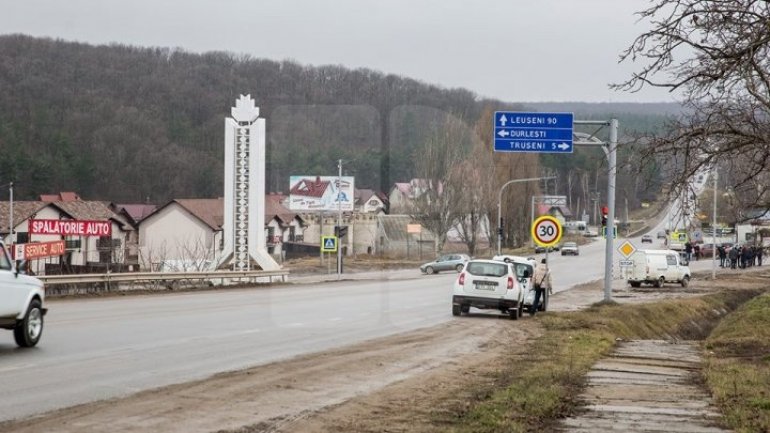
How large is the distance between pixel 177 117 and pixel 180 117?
45 cm

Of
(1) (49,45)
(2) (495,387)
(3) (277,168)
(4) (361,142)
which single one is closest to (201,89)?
(4) (361,142)

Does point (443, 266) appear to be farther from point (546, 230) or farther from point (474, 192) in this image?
point (546, 230)

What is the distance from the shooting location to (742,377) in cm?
1408

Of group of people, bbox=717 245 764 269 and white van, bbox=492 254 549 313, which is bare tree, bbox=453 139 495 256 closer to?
group of people, bbox=717 245 764 269

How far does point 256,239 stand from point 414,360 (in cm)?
3700

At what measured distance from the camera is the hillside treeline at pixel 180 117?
5062cm

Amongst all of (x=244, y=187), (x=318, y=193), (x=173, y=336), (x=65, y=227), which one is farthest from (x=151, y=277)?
(x=318, y=193)

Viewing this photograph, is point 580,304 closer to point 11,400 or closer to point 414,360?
point 414,360

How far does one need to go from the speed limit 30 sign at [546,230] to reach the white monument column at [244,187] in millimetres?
21569

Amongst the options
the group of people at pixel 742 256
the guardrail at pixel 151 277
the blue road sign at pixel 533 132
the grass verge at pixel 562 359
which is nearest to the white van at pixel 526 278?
the grass verge at pixel 562 359

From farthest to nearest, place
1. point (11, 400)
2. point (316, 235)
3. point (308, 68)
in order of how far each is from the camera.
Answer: point (316, 235), point (308, 68), point (11, 400)

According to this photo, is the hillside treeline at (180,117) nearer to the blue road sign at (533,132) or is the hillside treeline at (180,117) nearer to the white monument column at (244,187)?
the white monument column at (244,187)

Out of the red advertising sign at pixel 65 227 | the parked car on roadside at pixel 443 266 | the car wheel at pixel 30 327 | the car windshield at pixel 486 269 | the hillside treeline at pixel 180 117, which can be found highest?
the hillside treeline at pixel 180 117

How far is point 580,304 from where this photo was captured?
37.4 m
